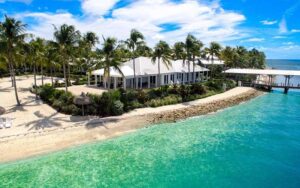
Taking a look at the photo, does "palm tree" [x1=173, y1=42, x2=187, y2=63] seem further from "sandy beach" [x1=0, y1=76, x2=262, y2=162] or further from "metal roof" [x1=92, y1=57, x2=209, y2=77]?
"sandy beach" [x1=0, y1=76, x2=262, y2=162]

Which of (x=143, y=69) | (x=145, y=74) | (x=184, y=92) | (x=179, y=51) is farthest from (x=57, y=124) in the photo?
(x=179, y=51)

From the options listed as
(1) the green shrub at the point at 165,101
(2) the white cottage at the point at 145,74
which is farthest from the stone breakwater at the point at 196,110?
(2) the white cottage at the point at 145,74

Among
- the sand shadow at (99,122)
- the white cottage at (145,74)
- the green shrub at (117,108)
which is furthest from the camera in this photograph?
the white cottage at (145,74)

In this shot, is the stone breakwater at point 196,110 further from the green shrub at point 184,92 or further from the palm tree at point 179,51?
the palm tree at point 179,51

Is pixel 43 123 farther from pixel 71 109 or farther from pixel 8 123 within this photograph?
pixel 71 109

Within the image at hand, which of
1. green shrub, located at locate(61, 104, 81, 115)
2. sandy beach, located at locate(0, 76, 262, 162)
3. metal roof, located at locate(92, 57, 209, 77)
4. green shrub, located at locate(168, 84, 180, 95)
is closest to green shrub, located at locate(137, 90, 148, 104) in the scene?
sandy beach, located at locate(0, 76, 262, 162)

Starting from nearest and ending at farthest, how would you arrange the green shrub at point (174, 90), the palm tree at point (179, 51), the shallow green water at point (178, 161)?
the shallow green water at point (178, 161) → the green shrub at point (174, 90) → the palm tree at point (179, 51)
